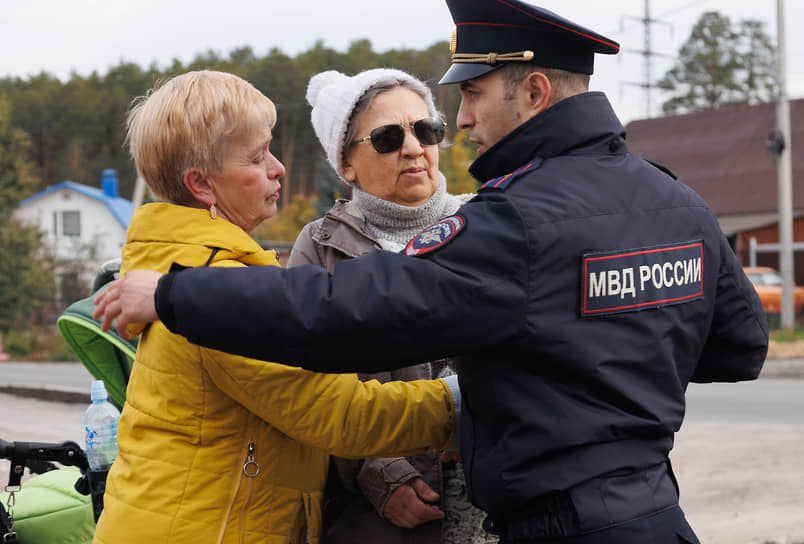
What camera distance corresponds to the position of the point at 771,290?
23.7 meters

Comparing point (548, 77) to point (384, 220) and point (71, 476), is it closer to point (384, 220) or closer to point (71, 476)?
point (384, 220)

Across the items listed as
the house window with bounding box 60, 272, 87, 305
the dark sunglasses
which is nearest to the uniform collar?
the dark sunglasses

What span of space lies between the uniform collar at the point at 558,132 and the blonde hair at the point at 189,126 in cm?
64

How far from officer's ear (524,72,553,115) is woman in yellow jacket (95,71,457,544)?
67cm

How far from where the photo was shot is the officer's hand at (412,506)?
234 centimetres

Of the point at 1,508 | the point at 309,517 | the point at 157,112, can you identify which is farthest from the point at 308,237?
the point at 1,508

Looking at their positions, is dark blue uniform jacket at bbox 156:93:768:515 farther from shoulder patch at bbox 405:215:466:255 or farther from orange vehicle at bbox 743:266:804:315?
orange vehicle at bbox 743:266:804:315

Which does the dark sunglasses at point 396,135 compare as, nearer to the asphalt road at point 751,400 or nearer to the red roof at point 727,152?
the asphalt road at point 751,400

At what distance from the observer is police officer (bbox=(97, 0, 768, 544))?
1.69m

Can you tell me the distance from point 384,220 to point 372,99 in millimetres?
397

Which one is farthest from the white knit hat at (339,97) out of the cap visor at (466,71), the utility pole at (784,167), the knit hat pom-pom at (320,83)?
the utility pole at (784,167)

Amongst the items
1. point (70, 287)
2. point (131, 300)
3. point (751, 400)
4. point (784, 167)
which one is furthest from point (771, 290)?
point (70, 287)

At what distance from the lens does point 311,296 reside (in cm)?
168

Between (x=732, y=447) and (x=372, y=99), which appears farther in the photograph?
(x=732, y=447)
